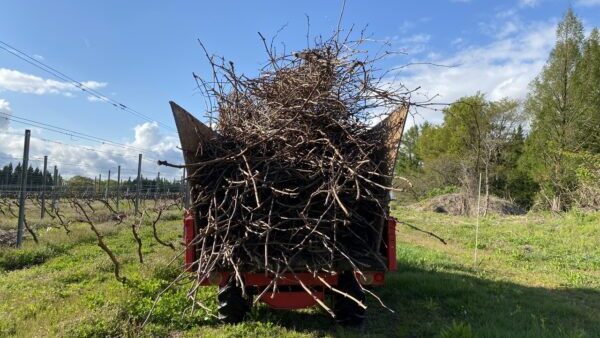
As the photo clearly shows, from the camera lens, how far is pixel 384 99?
5.19m

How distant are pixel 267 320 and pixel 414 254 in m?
5.52

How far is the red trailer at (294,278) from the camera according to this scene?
4703mm

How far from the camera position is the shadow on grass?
4.88m

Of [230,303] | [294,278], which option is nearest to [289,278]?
[294,278]

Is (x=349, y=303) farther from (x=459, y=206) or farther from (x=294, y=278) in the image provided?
(x=459, y=206)

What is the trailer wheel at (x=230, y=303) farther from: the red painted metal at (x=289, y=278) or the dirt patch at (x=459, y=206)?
the dirt patch at (x=459, y=206)

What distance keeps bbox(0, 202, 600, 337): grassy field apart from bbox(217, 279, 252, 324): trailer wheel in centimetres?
12

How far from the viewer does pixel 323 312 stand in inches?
217

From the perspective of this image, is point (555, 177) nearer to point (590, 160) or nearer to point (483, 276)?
point (590, 160)

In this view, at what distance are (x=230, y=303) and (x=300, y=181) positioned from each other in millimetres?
1444

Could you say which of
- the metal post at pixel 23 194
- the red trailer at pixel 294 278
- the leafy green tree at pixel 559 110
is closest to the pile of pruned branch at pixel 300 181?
→ the red trailer at pixel 294 278

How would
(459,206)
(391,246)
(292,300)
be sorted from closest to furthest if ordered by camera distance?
(292,300)
(391,246)
(459,206)

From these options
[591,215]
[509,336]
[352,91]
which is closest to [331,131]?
[352,91]

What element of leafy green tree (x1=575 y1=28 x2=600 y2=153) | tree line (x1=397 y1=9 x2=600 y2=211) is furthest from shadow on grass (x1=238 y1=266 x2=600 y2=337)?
leafy green tree (x1=575 y1=28 x2=600 y2=153)
